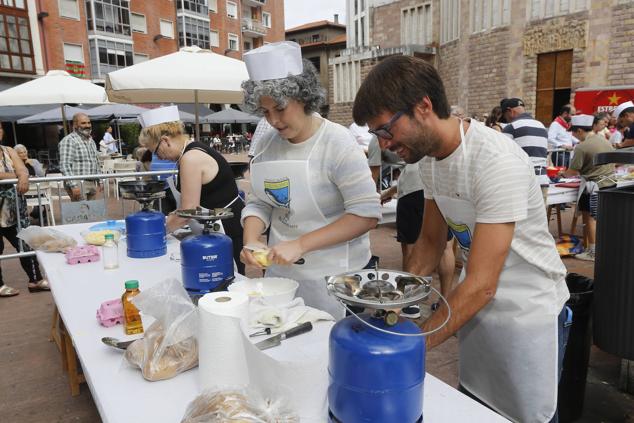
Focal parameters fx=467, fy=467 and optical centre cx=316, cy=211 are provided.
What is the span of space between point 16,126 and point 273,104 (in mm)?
26848

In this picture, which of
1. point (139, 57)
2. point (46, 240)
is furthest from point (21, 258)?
point (139, 57)

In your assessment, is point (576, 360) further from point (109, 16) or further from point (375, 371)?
point (109, 16)

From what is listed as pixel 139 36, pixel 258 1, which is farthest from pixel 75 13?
pixel 258 1

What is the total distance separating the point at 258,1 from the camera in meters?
44.4

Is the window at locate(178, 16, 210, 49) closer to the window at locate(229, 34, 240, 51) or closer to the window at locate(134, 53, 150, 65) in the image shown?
the window at locate(134, 53, 150, 65)

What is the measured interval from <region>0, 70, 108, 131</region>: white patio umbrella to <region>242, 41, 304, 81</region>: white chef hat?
6510 millimetres

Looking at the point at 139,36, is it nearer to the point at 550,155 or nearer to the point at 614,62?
the point at 614,62

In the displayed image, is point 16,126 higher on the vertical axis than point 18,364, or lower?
higher

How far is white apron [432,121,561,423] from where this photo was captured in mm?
1472

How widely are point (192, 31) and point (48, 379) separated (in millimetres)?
37051

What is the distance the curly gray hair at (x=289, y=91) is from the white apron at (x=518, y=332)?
2.17 feet

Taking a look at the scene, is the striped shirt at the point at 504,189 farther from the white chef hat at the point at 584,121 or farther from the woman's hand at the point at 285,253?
the white chef hat at the point at 584,121

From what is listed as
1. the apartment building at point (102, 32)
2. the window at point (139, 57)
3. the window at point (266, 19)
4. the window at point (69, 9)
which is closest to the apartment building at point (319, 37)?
the window at point (266, 19)

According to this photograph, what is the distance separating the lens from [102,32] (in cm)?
3000
